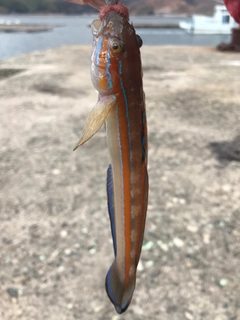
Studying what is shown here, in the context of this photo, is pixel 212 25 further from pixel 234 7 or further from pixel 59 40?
pixel 234 7

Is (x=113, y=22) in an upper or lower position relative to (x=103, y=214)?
upper

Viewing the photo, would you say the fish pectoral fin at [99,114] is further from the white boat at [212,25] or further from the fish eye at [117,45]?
the white boat at [212,25]

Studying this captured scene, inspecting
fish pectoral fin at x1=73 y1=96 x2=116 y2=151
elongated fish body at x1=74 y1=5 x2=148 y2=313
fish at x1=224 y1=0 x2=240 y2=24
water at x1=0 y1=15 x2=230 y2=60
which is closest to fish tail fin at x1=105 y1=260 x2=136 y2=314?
elongated fish body at x1=74 y1=5 x2=148 y2=313

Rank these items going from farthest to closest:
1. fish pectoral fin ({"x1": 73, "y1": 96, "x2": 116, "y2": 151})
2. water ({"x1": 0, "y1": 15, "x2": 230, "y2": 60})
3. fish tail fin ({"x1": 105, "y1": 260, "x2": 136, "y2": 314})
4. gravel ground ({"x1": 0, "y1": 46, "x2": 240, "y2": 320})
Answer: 1. water ({"x1": 0, "y1": 15, "x2": 230, "y2": 60})
2. gravel ground ({"x1": 0, "y1": 46, "x2": 240, "y2": 320})
3. fish tail fin ({"x1": 105, "y1": 260, "x2": 136, "y2": 314})
4. fish pectoral fin ({"x1": 73, "y1": 96, "x2": 116, "y2": 151})

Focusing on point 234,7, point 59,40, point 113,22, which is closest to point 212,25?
point 59,40

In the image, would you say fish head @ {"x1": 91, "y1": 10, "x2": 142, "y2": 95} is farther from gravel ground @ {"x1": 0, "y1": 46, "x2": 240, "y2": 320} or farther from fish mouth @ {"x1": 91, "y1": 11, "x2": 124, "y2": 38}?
gravel ground @ {"x1": 0, "y1": 46, "x2": 240, "y2": 320}

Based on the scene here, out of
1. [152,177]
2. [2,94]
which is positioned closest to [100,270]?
[152,177]

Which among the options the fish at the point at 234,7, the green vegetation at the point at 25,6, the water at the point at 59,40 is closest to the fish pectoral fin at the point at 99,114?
the fish at the point at 234,7
